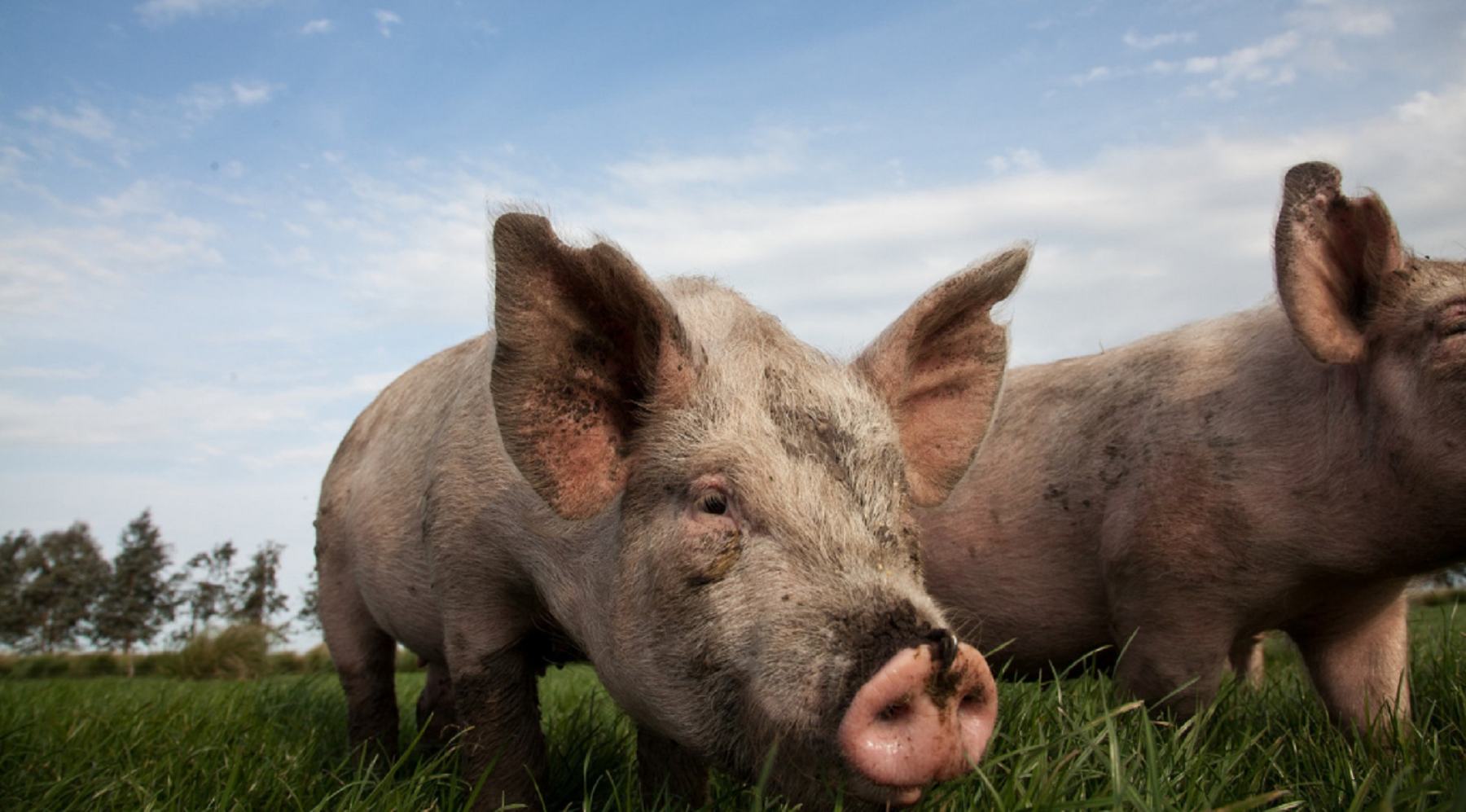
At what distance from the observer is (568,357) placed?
117 inches

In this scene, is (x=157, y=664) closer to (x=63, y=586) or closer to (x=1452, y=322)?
(x=1452, y=322)

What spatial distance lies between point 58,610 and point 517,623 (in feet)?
222

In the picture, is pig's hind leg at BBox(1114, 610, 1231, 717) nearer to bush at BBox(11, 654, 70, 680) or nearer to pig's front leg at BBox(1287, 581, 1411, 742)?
pig's front leg at BBox(1287, 581, 1411, 742)

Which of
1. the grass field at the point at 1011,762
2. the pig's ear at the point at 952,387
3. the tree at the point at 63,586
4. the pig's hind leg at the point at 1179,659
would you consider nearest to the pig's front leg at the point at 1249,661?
the grass field at the point at 1011,762

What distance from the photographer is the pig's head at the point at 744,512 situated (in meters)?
2.20

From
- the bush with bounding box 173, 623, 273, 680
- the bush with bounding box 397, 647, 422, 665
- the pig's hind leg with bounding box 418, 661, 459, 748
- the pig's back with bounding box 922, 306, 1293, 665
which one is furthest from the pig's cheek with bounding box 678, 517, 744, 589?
the bush with bounding box 397, 647, 422, 665

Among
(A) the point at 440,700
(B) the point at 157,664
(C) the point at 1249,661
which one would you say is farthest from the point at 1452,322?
(B) the point at 157,664

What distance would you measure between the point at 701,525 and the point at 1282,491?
9.35ft

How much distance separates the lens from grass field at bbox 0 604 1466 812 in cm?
276

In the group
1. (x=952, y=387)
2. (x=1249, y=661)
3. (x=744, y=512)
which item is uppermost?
(x=952, y=387)

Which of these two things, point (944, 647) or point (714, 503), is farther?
point (714, 503)

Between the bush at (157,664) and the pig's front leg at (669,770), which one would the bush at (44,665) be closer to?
the bush at (157,664)

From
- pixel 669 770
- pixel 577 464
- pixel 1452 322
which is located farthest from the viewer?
pixel 1452 322

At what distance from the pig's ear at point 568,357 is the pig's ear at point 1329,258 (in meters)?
2.70
